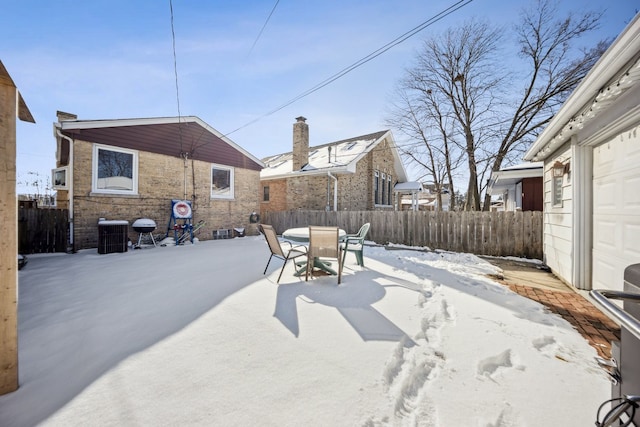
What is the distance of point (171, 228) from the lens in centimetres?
941

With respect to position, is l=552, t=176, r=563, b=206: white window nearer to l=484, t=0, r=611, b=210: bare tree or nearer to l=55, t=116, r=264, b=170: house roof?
l=484, t=0, r=611, b=210: bare tree

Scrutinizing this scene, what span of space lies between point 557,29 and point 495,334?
16137 mm

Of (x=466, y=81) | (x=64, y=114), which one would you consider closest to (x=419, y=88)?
(x=466, y=81)

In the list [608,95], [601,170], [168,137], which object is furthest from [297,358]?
[168,137]

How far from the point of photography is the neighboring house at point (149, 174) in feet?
24.8

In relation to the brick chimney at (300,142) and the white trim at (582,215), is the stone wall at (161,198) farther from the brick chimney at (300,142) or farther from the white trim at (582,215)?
the white trim at (582,215)

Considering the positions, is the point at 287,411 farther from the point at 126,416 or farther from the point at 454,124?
the point at 454,124

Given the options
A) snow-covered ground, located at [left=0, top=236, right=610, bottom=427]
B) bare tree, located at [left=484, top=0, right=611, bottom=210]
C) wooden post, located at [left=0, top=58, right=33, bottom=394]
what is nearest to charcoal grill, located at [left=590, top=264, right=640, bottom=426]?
snow-covered ground, located at [left=0, top=236, right=610, bottom=427]

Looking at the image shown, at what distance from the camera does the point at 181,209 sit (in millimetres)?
9453

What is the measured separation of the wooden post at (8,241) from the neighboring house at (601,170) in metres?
4.85

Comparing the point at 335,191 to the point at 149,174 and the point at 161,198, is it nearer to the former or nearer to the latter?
the point at 161,198

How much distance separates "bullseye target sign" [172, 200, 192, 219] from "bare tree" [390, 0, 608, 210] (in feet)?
42.6

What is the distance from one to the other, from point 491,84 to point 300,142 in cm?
1027

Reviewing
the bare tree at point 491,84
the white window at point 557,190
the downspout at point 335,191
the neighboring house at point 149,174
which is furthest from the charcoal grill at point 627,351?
the bare tree at point 491,84
